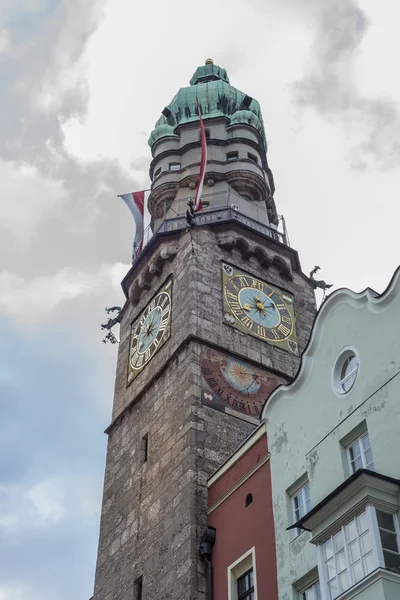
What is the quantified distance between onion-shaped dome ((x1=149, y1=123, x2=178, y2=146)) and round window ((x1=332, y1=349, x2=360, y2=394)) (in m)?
25.8

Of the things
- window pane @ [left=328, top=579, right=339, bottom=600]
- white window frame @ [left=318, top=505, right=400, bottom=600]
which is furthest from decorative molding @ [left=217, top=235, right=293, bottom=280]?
window pane @ [left=328, top=579, right=339, bottom=600]

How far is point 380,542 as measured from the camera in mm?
14977

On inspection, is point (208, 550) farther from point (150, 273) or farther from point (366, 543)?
point (150, 273)

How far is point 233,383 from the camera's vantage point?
28.1 meters

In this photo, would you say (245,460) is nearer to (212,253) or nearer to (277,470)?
(277,470)

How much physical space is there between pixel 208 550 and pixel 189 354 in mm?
7639

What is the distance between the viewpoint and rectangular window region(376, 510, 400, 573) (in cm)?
1483

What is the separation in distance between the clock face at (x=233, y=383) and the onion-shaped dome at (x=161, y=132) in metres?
17.8

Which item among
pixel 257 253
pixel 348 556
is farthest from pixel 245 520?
pixel 257 253

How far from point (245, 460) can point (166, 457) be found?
4407 millimetres

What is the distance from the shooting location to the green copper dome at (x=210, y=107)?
43938mm

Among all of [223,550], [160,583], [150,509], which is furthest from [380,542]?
[150,509]

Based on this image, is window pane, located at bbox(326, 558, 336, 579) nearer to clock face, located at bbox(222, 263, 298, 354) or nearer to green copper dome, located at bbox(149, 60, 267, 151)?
clock face, located at bbox(222, 263, 298, 354)

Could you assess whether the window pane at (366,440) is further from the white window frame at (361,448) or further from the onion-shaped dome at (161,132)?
the onion-shaped dome at (161,132)
